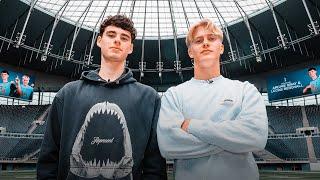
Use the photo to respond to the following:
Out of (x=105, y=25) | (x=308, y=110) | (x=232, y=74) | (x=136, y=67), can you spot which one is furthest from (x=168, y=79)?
(x=105, y=25)

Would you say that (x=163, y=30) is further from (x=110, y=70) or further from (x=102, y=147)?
(x=102, y=147)

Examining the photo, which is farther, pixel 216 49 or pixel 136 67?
pixel 136 67

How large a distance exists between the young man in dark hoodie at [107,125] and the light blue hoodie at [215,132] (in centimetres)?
33

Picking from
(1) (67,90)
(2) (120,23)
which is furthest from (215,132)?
(1) (67,90)

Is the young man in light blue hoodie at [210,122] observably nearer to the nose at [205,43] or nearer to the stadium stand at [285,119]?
the nose at [205,43]

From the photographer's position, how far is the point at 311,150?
118ft

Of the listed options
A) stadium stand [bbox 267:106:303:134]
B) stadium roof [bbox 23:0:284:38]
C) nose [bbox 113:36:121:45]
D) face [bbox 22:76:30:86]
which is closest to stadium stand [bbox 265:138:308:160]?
stadium stand [bbox 267:106:303:134]

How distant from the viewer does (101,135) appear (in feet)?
11.5

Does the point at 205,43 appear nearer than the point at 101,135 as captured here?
No

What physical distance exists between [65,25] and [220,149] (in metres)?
33.6

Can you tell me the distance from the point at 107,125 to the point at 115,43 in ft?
3.19

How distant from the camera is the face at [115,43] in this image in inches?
147

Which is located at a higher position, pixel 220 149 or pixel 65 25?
pixel 65 25

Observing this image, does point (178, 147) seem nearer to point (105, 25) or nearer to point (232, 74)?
point (105, 25)
